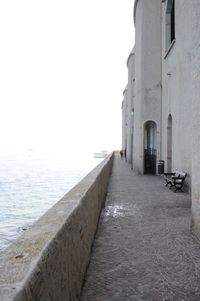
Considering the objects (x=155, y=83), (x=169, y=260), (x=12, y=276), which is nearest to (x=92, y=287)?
(x=169, y=260)

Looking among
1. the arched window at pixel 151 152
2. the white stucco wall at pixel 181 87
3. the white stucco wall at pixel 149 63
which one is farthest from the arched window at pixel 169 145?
the arched window at pixel 151 152

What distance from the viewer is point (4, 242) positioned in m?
17.3

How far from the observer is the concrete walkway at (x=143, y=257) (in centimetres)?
457

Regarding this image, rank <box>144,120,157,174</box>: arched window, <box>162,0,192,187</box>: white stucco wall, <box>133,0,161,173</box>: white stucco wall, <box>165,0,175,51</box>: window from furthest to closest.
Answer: <box>144,120,157,174</box>: arched window → <box>133,0,161,173</box>: white stucco wall → <box>165,0,175,51</box>: window → <box>162,0,192,187</box>: white stucco wall

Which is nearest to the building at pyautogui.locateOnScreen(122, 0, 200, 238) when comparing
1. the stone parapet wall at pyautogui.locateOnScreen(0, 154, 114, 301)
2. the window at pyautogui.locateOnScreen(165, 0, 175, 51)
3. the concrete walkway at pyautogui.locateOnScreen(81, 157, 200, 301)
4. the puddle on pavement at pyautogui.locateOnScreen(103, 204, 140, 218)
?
the window at pyautogui.locateOnScreen(165, 0, 175, 51)

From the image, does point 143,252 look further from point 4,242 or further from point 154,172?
point 154,172

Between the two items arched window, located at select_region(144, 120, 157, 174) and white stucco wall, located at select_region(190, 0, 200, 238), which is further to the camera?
arched window, located at select_region(144, 120, 157, 174)

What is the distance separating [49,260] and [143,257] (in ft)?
10.8

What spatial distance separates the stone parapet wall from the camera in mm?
2375

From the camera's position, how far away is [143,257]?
5.95m

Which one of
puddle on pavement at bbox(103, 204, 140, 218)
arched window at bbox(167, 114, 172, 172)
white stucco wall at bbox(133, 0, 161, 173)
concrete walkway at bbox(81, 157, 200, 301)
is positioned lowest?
concrete walkway at bbox(81, 157, 200, 301)

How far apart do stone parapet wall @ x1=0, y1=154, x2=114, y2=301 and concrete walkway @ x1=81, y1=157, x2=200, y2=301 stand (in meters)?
0.42

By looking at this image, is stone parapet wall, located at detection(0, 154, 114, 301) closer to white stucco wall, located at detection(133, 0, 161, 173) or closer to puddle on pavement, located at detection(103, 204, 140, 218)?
puddle on pavement, located at detection(103, 204, 140, 218)

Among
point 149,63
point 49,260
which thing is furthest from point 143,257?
point 149,63
